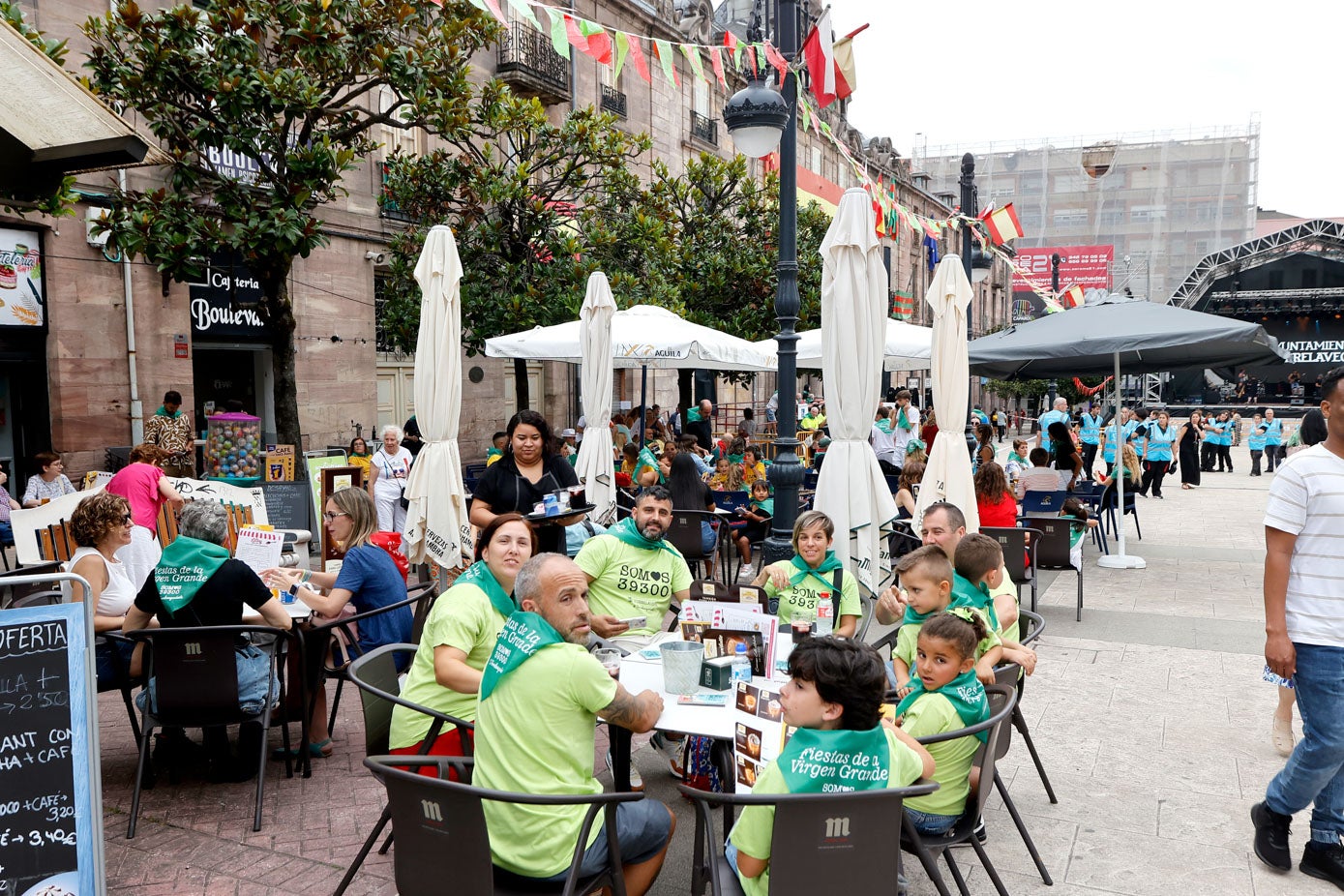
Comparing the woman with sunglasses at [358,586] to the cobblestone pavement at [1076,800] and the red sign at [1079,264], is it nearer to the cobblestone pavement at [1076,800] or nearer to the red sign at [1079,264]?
the cobblestone pavement at [1076,800]

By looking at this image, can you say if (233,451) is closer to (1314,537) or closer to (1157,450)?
(1314,537)

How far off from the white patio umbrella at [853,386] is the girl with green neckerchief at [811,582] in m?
1.16

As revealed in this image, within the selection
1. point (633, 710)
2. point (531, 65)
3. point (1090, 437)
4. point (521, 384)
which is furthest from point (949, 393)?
point (531, 65)

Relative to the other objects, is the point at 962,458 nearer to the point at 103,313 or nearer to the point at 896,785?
the point at 896,785

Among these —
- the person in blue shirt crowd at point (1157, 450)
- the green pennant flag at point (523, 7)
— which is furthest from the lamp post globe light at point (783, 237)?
the person in blue shirt crowd at point (1157, 450)

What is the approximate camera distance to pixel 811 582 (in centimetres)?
483

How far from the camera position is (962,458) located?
23.6 feet

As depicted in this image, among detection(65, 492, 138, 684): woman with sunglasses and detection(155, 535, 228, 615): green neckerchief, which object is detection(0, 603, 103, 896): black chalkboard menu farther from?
detection(65, 492, 138, 684): woman with sunglasses

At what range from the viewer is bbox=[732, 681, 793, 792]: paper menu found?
2.95 meters

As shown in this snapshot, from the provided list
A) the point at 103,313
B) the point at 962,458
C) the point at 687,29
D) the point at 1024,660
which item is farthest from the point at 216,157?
the point at 687,29

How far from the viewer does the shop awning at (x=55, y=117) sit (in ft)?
10.4

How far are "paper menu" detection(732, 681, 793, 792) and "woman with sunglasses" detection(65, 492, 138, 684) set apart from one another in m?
3.31

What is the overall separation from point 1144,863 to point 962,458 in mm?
3645

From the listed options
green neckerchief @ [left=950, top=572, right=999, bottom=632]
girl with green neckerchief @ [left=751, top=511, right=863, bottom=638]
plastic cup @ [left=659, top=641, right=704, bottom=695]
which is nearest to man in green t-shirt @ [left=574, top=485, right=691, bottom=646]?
girl with green neckerchief @ [left=751, top=511, right=863, bottom=638]
